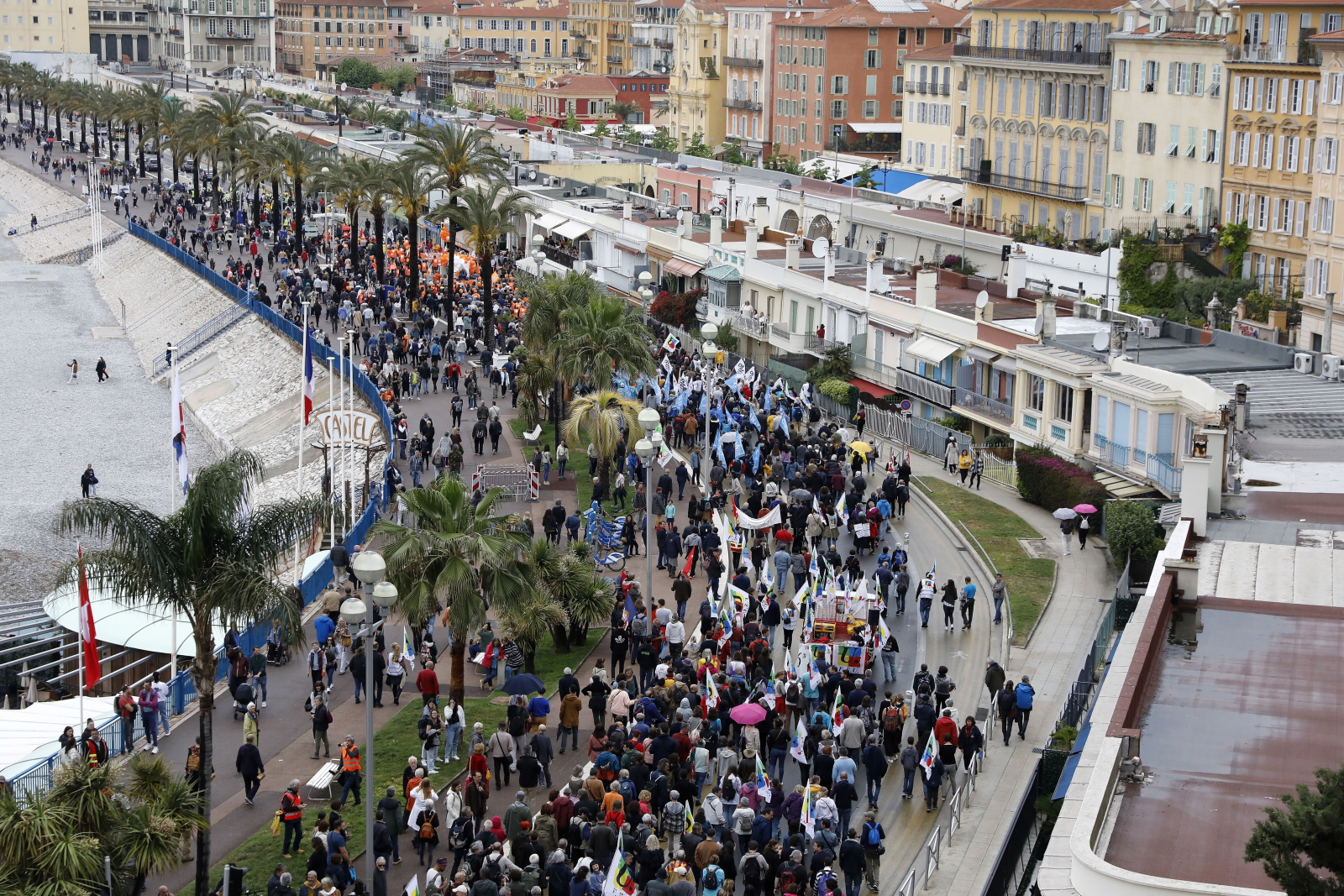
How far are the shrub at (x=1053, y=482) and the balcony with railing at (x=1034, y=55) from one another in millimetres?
32145

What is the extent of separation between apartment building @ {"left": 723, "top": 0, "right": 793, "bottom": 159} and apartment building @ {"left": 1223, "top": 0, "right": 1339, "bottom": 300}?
52.4 meters

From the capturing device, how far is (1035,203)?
7306 centimetres

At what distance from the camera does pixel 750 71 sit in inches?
4459

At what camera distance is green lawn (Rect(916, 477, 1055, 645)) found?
3244 centimetres

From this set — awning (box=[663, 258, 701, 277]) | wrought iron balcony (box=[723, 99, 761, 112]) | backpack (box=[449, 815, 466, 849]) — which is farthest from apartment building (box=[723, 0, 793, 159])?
backpack (box=[449, 815, 466, 849])

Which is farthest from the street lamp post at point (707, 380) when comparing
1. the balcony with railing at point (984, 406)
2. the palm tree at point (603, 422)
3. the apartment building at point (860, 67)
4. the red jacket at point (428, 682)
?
the apartment building at point (860, 67)

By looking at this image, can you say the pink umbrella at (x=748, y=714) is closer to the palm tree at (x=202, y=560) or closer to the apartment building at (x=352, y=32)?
the palm tree at (x=202, y=560)

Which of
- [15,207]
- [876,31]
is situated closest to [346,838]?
[876,31]

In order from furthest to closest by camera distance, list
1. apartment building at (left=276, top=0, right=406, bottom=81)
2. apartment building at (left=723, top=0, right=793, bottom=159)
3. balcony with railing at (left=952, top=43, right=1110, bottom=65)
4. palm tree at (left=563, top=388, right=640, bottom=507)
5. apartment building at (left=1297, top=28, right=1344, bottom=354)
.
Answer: apartment building at (left=276, top=0, right=406, bottom=81), apartment building at (left=723, top=0, right=793, bottom=159), balcony with railing at (left=952, top=43, right=1110, bottom=65), apartment building at (left=1297, top=28, right=1344, bottom=354), palm tree at (left=563, top=388, right=640, bottom=507)

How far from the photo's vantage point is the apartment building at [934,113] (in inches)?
3482

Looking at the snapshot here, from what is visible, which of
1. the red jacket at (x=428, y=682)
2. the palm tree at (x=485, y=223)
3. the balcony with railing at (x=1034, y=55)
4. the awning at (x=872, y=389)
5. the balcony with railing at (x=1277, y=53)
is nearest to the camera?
the red jacket at (x=428, y=682)

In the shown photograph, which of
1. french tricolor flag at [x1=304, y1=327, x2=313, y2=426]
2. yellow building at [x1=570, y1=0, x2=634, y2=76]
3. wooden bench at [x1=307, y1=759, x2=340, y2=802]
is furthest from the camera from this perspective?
yellow building at [x1=570, y1=0, x2=634, y2=76]

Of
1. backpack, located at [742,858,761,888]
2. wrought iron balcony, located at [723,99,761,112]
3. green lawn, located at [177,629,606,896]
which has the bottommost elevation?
green lawn, located at [177,629,606,896]

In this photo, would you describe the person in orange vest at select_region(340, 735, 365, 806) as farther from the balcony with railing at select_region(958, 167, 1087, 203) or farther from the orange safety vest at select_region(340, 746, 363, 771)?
the balcony with railing at select_region(958, 167, 1087, 203)
